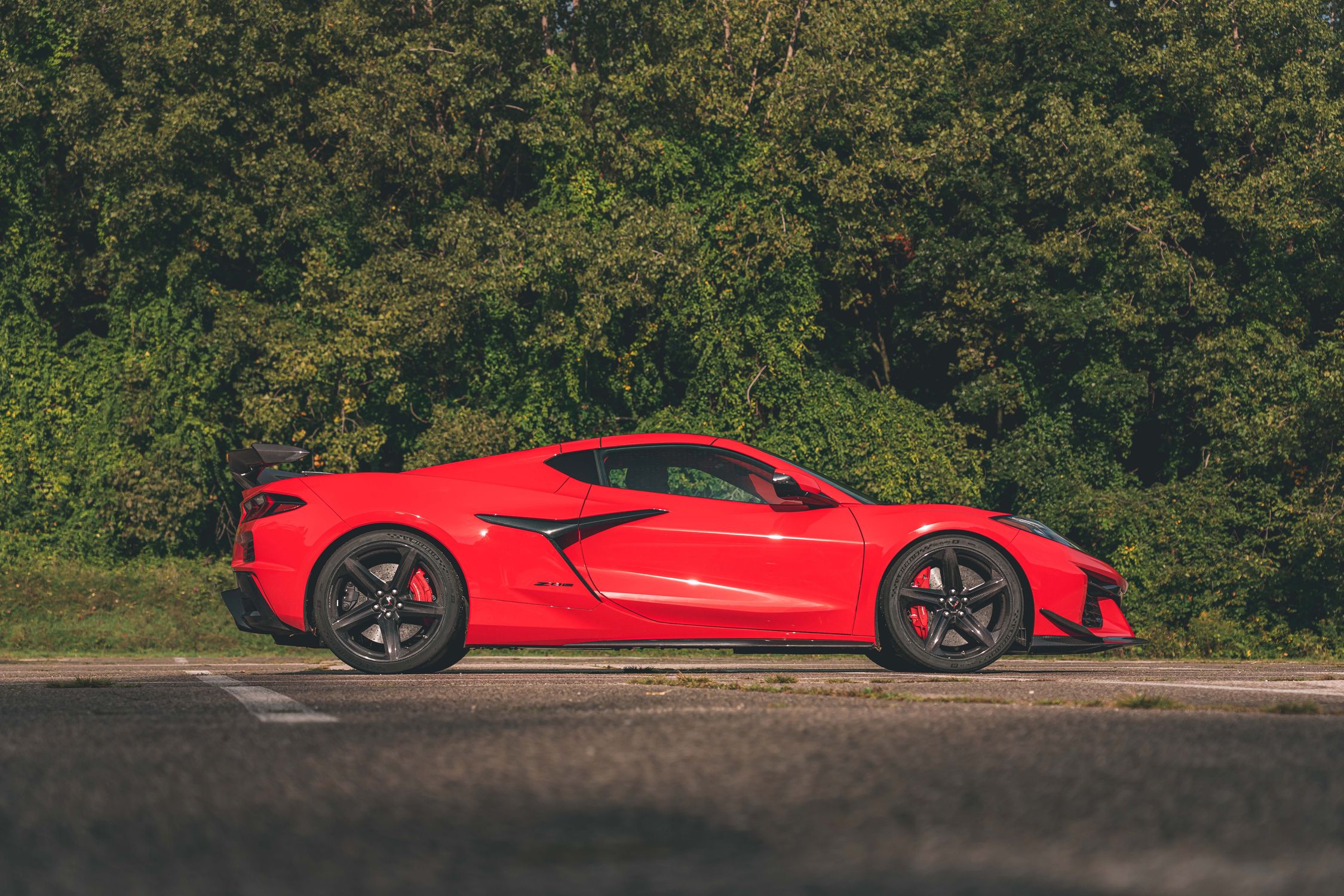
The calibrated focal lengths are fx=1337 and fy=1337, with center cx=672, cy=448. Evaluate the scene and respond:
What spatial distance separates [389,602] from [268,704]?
8.55ft

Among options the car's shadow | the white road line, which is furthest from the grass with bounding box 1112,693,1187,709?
the car's shadow

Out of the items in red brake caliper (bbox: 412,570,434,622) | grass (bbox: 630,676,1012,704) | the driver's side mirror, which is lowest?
grass (bbox: 630,676,1012,704)

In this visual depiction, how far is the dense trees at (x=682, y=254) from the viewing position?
70.1 feet

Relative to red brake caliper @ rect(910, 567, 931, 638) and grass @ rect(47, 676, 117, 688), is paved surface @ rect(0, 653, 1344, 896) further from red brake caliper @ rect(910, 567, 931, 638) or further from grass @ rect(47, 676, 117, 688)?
red brake caliper @ rect(910, 567, 931, 638)

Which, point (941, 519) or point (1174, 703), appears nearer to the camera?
point (1174, 703)

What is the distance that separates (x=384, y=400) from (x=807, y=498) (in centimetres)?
1569

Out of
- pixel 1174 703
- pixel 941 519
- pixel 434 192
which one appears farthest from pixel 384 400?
pixel 1174 703

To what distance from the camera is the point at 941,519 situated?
308 inches

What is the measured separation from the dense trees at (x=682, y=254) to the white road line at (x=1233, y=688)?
14.0 meters

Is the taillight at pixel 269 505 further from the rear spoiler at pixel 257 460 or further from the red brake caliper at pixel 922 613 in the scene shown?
the red brake caliper at pixel 922 613

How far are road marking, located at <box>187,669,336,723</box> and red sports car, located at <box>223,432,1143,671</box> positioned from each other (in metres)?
1.03

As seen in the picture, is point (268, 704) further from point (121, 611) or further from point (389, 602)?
point (121, 611)

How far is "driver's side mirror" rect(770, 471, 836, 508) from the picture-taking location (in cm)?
763

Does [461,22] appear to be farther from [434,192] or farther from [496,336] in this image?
[496,336]
